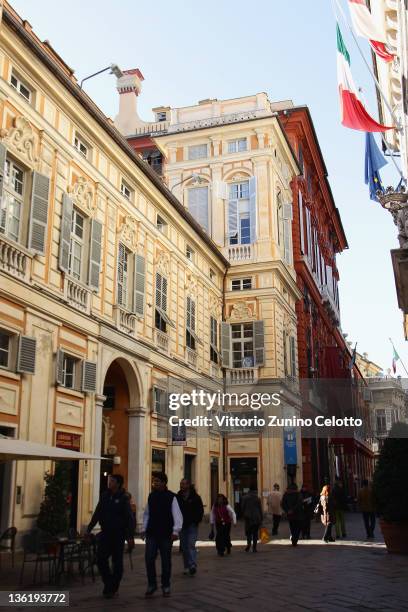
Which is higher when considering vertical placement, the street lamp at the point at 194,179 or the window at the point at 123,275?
the street lamp at the point at 194,179

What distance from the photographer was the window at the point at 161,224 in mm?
24516

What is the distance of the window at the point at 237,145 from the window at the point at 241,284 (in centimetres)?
682

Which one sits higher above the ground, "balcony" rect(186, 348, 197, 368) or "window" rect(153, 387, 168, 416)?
"balcony" rect(186, 348, 197, 368)

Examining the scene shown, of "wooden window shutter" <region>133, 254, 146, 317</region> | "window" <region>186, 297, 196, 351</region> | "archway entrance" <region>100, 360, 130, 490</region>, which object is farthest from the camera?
"window" <region>186, 297, 196, 351</region>

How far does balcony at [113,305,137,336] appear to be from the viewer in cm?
1992

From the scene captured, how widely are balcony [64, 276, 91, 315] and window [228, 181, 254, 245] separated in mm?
15731

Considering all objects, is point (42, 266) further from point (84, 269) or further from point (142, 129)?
point (142, 129)

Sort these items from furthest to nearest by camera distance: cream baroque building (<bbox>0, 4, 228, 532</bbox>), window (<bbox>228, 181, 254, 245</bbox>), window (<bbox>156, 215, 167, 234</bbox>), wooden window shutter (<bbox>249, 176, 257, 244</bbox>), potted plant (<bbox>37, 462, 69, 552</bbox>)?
window (<bbox>228, 181, 254, 245</bbox>), wooden window shutter (<bbox>249, 176, 257, 244</bbox>), window (<bbox>156, 215, 167, 234</bbox>), cream baroque building (<bbox>0, 4, 228, 532</bbox>), potted plant (<bbox>37, 462, 69, 552</bbox>)

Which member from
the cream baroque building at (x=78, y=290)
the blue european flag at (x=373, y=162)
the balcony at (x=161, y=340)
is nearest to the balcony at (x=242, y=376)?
the cream baroque building at (x=78, y=290)

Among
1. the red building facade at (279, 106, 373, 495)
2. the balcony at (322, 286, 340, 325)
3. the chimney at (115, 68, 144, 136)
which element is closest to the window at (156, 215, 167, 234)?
the red building facade at (279, 106, 373, 495)

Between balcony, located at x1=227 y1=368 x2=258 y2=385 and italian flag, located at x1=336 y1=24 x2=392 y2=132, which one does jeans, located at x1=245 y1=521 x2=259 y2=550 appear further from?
balcony, located at x1=227 y1=368 x2=258 y2=385

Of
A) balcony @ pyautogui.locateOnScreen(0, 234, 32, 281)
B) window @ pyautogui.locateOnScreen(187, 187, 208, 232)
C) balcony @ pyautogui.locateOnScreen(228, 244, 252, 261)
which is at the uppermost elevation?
window @ pyautogui.locateOnScreen(187, 187, 208, 232)

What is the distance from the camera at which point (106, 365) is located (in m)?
18.9

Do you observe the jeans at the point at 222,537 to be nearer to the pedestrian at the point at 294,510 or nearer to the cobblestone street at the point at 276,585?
the cobblestone street at the point at 276,585
